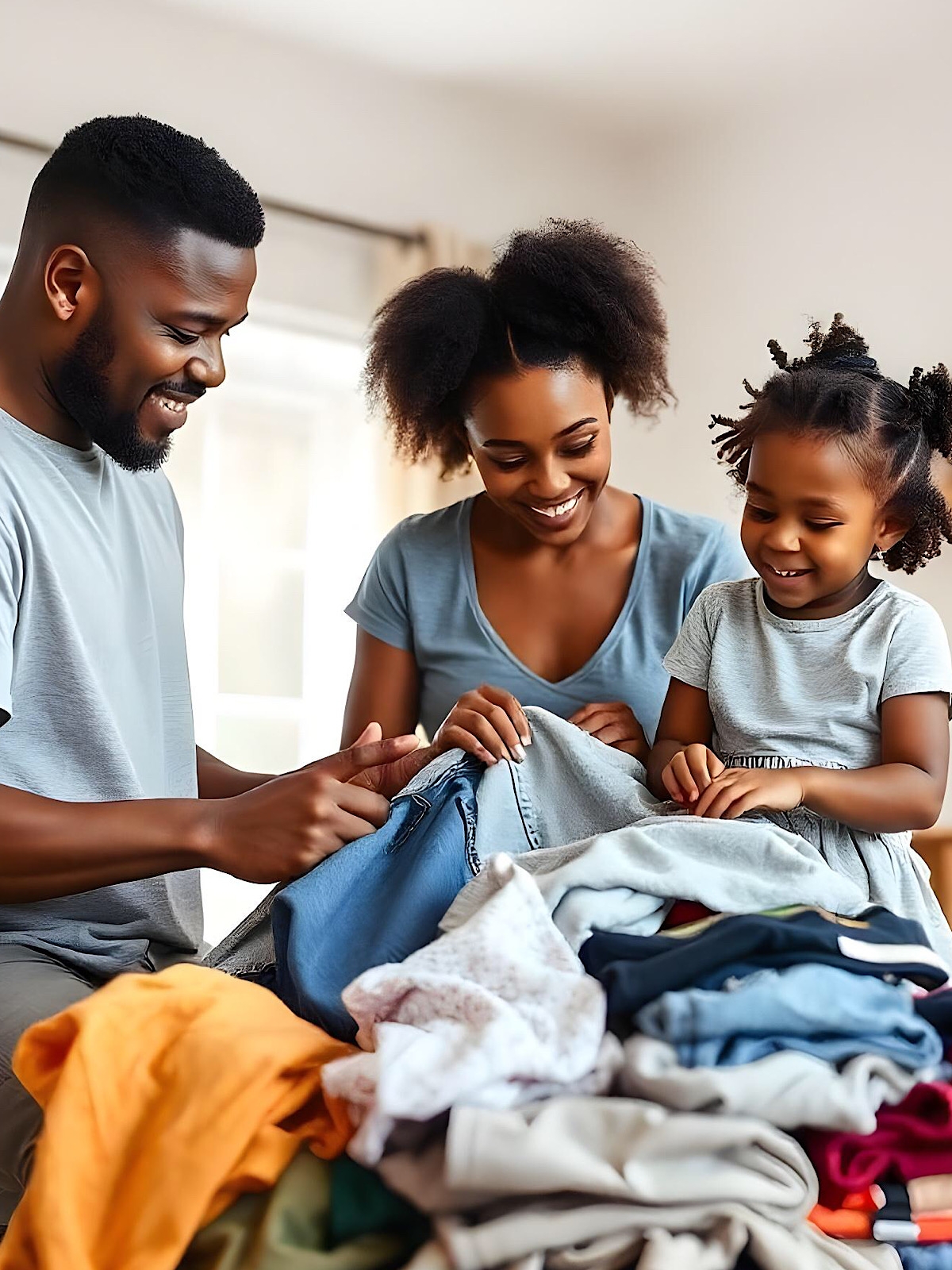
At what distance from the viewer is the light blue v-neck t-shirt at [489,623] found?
1489mm

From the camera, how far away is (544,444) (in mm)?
1492

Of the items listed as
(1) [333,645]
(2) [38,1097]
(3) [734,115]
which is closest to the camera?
(2) [38,1097]

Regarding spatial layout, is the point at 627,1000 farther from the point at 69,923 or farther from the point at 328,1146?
the point at 69,923

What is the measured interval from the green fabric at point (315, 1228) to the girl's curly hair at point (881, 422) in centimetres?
78

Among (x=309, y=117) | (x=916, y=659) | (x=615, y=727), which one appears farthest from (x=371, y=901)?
(x=309, y=117)

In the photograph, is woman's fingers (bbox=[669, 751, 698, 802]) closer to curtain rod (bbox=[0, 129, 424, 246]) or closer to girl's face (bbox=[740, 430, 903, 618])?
girl's face (bbox=[740, 430, 903, 618])

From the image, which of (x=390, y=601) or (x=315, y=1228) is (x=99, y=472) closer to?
(x=390, y=601)

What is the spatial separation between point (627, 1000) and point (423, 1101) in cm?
13

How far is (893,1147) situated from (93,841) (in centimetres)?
67

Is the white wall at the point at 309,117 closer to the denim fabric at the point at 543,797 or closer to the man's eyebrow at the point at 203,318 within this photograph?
the man's eyebrow at the point at 203,318

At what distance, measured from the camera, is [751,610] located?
4.23 feet

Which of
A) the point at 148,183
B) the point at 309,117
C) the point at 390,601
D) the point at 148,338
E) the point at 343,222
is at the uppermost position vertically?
the point at 309,117

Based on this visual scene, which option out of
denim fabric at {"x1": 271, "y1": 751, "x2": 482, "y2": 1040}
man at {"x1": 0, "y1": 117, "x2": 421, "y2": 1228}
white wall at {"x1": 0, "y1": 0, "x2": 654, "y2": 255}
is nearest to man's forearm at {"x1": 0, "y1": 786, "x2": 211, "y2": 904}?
man at {"x1": 0, "y1": 117, "x2": 421, "y2": 1228}

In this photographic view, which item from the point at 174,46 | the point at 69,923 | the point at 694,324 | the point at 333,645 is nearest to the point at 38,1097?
the point at 69,923
